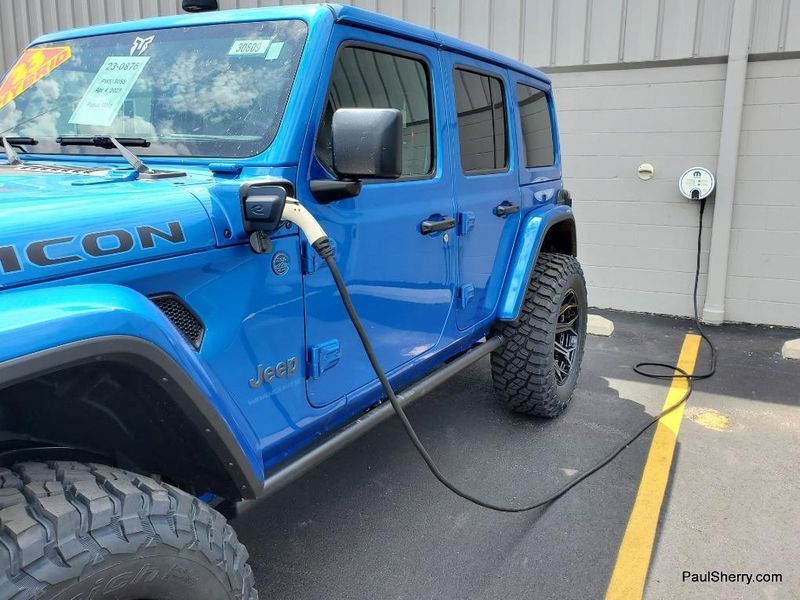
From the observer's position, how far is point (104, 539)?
52.2 inches

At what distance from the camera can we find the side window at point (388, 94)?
229 cm

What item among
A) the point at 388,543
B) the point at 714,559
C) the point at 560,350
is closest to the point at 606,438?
the point at 560,350

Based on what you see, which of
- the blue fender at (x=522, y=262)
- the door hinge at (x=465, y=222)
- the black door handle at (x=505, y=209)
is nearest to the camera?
the door hinge at (x=465, y=222)

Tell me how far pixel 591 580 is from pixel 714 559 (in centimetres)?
54

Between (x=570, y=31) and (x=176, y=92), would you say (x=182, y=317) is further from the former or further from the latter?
(x=570, y=31)

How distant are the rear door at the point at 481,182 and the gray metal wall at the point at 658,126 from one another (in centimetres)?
326

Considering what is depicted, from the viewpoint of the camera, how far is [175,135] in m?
2.20

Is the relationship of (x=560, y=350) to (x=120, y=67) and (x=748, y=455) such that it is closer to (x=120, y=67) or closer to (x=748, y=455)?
(x=748, y=455)

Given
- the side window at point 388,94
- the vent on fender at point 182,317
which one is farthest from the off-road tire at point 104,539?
the side window at point 388,94

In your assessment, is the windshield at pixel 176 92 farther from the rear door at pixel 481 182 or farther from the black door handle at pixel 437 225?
the rear door at pixel 481 182

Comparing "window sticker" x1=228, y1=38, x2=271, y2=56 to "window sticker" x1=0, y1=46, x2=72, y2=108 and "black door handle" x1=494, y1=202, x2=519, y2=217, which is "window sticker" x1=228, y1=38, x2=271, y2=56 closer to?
"window sticker" x1=0, y1=46, x2=72, y2=108

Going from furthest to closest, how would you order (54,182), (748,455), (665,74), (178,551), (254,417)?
(665,74) → (748,455) → (254,417) → (54,182) → (178,551)

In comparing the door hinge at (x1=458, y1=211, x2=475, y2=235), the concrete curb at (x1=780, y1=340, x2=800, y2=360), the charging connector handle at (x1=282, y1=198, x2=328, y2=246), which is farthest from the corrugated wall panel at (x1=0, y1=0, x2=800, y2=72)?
Answer: the charging connector handle at (x1=282, y1=198, x2=328, y2=246)

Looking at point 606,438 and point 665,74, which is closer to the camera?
point 606,438
